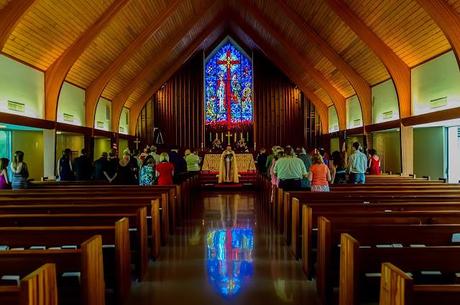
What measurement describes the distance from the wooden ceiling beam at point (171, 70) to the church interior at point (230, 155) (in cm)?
9

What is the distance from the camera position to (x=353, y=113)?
17.2 meters

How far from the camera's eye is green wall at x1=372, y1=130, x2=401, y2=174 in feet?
47.0

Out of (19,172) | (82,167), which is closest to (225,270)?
(19,172)

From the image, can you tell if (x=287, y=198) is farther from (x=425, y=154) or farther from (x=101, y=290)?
(x=425, y=154)

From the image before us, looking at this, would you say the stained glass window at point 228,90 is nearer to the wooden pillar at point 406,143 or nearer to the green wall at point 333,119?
the green wall at point 333,119

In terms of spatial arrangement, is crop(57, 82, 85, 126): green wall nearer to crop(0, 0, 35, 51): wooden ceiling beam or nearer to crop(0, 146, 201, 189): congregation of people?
crop(0, 146, 201, 189): congregation of people

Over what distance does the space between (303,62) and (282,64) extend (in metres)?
3.43

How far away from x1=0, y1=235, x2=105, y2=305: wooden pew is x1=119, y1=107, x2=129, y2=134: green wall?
655 inches

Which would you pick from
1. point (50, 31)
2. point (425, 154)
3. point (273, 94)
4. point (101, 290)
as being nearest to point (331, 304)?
point (101, 290)

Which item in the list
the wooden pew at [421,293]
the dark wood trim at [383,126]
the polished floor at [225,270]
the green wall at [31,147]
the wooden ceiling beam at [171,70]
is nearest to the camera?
the wooden pew at [421,293]

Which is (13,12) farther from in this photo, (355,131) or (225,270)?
(355,131)

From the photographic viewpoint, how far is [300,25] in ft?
46.3

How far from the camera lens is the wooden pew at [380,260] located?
2436 millimetres

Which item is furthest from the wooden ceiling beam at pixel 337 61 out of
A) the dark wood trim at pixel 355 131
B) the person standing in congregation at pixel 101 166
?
the person standing in congregation at pixel 101 166
